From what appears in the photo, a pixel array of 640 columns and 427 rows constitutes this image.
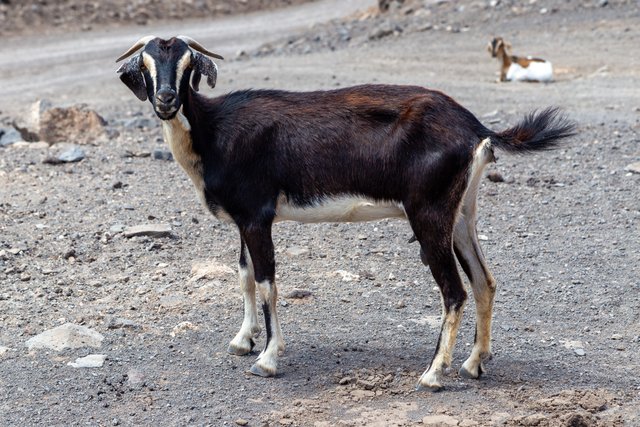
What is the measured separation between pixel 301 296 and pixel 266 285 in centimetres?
137

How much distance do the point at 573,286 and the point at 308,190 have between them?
2764 millimetres

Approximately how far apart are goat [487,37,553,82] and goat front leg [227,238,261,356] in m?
10.1

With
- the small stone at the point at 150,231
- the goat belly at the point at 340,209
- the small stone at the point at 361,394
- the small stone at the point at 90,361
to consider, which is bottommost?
the small stone at the point at 150,231

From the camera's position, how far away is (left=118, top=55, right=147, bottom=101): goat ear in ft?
23.9

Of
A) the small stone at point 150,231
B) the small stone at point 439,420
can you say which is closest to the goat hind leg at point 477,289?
the small stone at point 439,420

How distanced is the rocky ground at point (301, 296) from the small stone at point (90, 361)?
2cm

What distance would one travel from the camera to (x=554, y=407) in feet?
22.5

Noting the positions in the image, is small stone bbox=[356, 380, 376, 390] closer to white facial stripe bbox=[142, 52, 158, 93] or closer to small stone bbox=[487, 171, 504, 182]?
white facial stripe bbox=[142, 52, 158, 93]

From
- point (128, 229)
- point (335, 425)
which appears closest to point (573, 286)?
point (335, 425)

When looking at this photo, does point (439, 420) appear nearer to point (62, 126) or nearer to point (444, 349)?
point (444, 349)

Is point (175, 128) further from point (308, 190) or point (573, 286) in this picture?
point (573, 286)

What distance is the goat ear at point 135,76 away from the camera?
7289 millimetres

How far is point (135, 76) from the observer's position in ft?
24.1

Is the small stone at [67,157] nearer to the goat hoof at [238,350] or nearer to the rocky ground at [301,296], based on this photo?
the rocky ground at [301,296]
